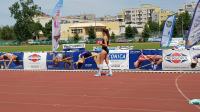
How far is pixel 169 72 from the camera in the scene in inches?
813

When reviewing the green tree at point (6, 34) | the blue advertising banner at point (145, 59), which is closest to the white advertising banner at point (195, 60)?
the blue advertising banner at point (145, 59)

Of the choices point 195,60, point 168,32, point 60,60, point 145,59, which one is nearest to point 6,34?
point 168,32

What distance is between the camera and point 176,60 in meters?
21.4

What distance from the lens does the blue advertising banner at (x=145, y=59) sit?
21844 millimetres

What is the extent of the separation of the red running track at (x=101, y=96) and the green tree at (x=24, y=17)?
107m

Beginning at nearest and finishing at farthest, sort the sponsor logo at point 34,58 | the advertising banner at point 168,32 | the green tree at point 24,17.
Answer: the sponsor logo at point 34,58 < the advertising banner at point 168,32 < the green tree at point 24,17

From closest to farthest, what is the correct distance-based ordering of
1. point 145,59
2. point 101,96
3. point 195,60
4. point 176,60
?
point 101,96, point 195,60, point 176,60, point 145,59

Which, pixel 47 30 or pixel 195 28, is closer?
pixel 195 28

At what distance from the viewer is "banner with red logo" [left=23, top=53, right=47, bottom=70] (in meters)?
24.9

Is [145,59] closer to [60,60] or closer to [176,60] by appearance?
[176,60]

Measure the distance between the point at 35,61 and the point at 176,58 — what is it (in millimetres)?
8030

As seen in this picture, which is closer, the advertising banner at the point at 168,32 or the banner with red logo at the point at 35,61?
the banner with red logo at the point at 35,61

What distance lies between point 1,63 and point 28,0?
9842cm

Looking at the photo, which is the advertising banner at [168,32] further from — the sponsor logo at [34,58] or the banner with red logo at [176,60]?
the sponsor logo at [34,58]
